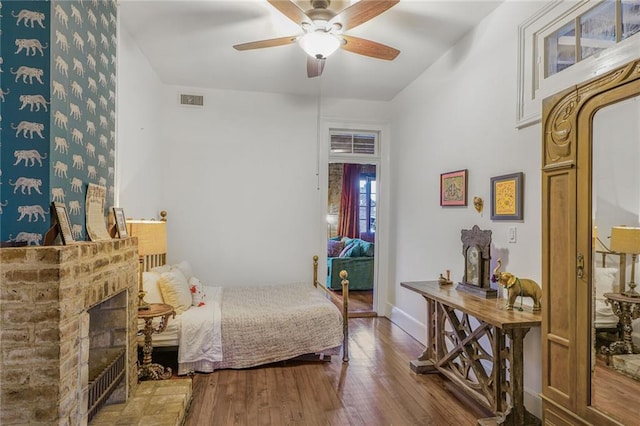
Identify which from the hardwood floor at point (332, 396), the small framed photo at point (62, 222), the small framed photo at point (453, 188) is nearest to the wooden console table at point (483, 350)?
the hardwood floor at point (332, 396)

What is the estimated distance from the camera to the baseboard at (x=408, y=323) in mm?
3852

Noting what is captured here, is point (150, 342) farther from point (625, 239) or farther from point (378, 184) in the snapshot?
point (378, 184)

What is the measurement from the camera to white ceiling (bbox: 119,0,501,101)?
9.06 ft

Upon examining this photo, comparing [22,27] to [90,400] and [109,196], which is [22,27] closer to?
[109,196]

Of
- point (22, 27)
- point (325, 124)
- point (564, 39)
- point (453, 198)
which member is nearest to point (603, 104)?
point (564, 39)

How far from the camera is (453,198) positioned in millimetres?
3352

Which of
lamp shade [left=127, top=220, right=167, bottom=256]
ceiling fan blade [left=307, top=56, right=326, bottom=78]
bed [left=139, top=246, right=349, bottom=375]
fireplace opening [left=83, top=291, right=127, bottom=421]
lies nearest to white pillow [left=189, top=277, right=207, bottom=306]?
bed [left=139, top=246, right=349, bottom=375]

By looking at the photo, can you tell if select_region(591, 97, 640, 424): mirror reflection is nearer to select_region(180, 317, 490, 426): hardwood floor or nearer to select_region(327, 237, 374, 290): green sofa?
select_region(180, 317, 490, 426): hardwood floor

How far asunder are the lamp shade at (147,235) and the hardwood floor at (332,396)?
1.14 metres

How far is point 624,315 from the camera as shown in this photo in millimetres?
1595

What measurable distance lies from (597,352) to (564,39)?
1843mm

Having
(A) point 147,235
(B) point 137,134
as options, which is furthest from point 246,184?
(A) point 147,235

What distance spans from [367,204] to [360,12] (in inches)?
228

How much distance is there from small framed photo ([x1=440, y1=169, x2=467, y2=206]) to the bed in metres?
1.28
